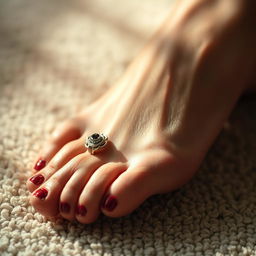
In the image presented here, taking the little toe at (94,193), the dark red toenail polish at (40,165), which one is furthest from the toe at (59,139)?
the little toe at (94,193)

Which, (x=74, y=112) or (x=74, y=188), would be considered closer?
(x=74, y=188)

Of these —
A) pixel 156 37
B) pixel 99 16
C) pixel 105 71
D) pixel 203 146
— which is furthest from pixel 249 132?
pixel 99 16

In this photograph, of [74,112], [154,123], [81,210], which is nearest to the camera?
[81,210]

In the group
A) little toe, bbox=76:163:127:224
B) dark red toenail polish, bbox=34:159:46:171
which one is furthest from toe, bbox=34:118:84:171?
little toe, bbox=76:163:127:224

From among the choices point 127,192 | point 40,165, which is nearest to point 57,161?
point 40,165

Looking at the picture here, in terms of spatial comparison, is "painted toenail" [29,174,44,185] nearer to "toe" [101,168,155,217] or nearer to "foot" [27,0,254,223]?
"foot" [27,0,254,223]

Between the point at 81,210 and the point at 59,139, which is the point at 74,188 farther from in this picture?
the point at 59,139
